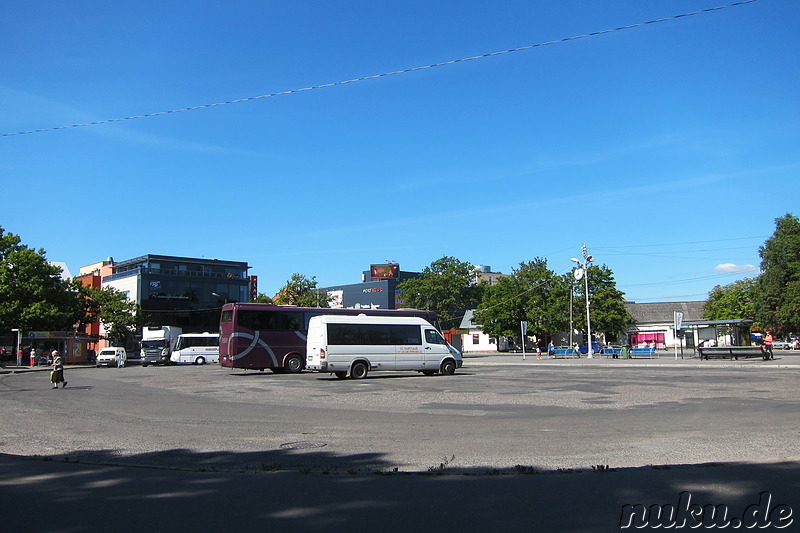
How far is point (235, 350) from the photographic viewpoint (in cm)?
3139

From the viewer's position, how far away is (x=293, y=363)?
32719 mm

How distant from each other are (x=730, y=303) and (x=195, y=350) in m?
78.5

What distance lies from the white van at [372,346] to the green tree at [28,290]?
130ft

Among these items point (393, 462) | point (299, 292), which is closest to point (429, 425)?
point (393, 462)

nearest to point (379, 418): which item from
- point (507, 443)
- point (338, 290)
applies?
point (507, 443)

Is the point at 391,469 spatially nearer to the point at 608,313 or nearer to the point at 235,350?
the point at 235,350

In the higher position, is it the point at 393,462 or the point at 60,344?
the point at 60,344

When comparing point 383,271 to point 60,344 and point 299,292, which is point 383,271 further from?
point 60,344

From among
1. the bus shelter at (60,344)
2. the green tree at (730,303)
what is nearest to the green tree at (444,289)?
the green tree at (730,303)

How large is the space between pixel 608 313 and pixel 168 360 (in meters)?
49.3

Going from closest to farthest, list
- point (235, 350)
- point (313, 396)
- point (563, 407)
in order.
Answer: point (563, 407), point (313, 396), point (235, 350)

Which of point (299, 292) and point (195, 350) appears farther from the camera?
point (299, 292)

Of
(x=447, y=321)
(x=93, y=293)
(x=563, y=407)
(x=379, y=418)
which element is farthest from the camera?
(x=447, y=321)

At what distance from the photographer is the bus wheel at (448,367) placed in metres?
28.5
